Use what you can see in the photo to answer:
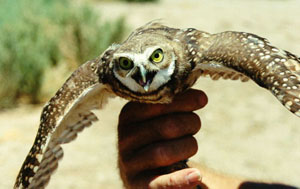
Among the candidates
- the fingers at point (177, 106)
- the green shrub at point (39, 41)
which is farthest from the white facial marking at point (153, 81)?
the green shrub at point (39, 41)

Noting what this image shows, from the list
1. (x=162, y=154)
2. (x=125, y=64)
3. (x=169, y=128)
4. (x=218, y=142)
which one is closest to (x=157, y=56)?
(x=125, y=64)

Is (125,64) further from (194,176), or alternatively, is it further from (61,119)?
(194,176)

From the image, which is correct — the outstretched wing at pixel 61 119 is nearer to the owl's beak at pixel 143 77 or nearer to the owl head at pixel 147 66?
the owl head at pixel 147 66

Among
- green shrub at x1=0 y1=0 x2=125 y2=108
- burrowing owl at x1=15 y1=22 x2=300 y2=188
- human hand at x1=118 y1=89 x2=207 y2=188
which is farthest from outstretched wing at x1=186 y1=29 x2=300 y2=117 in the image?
green shrub at x1=0 y1=0 x2=125 y2=108

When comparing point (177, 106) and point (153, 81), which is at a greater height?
point (153, 81)

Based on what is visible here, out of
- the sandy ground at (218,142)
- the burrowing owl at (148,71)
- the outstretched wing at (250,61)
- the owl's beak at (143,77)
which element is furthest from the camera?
the sandy ground at (218,142)

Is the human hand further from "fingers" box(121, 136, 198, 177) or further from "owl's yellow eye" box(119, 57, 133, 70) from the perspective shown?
"owl's yellow eye" box(119, 57, 133, 70)
